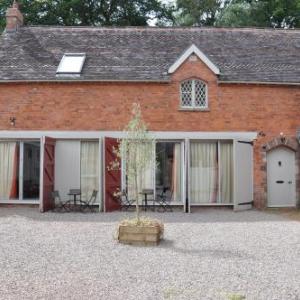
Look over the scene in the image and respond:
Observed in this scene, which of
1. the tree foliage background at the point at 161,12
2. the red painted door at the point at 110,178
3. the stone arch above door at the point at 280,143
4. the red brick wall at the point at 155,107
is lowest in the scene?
the red painted door at the point at 110,178

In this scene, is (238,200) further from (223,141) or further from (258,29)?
(258,29)

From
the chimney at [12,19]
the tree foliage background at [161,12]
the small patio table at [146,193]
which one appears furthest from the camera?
the tree foliage background at [161,12]

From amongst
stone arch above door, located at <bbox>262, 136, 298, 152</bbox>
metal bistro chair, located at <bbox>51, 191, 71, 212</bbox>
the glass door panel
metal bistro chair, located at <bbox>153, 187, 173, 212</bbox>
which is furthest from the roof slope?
metal bistro chair, located at <bbox>51, 191, 71, 212</bbox>

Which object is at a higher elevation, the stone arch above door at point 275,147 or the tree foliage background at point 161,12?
the tree foliage background at point 161,12

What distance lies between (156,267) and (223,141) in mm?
11027

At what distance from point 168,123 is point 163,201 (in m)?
3.05

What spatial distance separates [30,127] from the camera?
1923cm

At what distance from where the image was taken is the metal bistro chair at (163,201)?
738 inches

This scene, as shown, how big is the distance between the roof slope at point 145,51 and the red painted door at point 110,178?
278cm

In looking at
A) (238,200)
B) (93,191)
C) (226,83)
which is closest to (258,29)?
(226,83)

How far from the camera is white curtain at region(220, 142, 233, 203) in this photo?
19.4m

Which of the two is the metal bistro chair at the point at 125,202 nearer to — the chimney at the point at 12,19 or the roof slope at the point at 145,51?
the roof slope at the point at 145,51

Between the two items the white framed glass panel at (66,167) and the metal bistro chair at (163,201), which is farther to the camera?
the white framed glass panel at (66,167)

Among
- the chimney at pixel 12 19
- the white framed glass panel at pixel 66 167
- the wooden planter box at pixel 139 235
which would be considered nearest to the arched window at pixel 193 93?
the white framed glass panel at pixel 66 167
